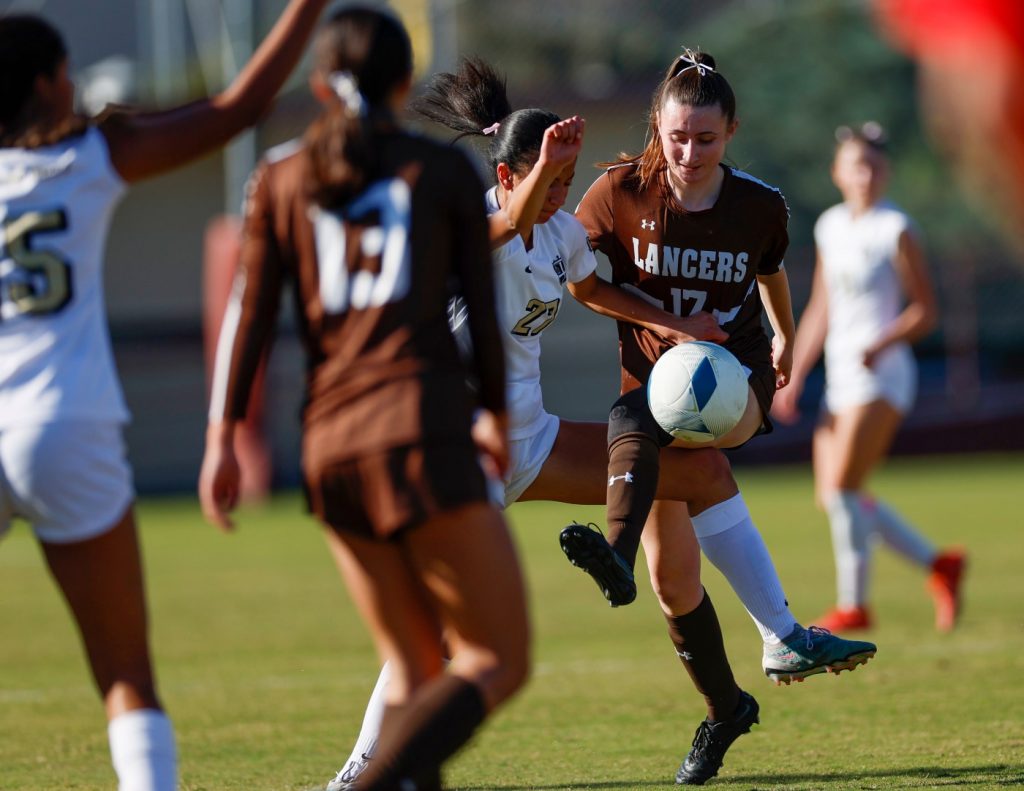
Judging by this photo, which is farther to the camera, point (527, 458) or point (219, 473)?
point (527, 458)

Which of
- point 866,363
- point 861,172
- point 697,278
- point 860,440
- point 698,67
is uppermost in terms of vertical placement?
point 698,67

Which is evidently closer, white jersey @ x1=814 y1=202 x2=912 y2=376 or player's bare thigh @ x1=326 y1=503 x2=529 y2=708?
player's bare thigh @ x1=326 y1=503 x2=529 y2=708

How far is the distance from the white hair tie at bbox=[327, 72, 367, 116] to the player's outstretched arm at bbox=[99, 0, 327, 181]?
0.38 meters

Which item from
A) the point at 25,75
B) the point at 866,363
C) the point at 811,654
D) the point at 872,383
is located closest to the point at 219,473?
the point at 25,75

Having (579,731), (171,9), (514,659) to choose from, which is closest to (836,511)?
(579,731)

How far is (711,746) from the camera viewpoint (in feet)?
16.5

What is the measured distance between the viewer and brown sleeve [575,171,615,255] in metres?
5.26

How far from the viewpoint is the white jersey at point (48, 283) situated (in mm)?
3430

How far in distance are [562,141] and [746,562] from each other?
1645mm

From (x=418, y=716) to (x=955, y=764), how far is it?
244 cm

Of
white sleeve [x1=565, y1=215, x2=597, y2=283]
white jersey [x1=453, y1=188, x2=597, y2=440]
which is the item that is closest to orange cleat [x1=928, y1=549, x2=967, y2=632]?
white jersey [x1=453, y1=188, x2=597, y2=440]

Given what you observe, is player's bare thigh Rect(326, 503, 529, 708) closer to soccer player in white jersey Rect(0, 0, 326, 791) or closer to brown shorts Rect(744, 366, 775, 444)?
soccer player in white jersey Rect(0, 0, 326, 791)

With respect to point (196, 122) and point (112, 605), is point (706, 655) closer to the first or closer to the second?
point (112, 605)

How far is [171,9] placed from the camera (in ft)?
82.3
